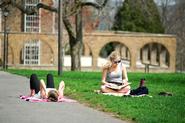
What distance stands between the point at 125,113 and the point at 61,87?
344 centimetres

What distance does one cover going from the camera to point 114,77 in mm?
18719

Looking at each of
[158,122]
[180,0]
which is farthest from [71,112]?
[180,0]

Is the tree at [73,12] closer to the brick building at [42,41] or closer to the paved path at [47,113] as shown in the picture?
the brick building at [42,41]

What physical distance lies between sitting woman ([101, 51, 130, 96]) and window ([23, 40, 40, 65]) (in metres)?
45.3

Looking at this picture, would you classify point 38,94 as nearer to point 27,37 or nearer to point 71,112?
point 71,112

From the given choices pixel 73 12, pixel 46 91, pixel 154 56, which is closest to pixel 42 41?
pixel 73 12

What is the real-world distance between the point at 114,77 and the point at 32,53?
46216 mm

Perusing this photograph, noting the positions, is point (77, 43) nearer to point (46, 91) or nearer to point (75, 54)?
point (75, 54)

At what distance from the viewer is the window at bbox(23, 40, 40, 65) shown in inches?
2516

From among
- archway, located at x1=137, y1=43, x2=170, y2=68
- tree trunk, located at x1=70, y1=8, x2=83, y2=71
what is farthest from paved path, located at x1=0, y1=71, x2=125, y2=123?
archway, located at x1=137, y1=43, x2=170, y2=68

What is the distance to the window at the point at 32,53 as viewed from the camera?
63.9m

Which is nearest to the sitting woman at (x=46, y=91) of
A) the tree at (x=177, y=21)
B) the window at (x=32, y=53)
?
the window at (x=32, y=53)

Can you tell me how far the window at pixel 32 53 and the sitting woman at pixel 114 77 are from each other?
45.3m

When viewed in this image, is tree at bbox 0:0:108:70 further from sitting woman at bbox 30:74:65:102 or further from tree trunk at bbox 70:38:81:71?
Answer: sitting woman at bbox 30:74:65:102
